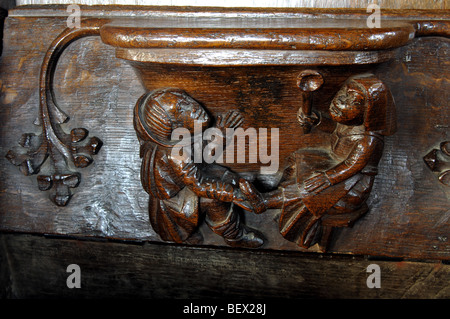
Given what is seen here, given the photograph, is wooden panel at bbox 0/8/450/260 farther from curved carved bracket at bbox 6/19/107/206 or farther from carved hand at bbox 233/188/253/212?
carved hand at bbox 233/188/253/212

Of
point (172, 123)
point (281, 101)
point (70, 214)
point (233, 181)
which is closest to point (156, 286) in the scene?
point (70, 214)

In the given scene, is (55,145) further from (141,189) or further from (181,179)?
(181,179)

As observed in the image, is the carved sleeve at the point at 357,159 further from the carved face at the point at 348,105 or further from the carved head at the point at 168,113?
the carved head at the point at 168,113

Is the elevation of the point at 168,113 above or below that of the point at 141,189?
above

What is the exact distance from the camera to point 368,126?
98 centimetres

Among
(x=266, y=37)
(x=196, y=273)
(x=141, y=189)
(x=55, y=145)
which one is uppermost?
(x=266, y=37)

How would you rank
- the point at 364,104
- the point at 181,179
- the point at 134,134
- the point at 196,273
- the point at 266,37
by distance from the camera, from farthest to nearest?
the point at 196,273, the point at 134,134, the point at 181,179, the point at 364,104, the point at 266,37

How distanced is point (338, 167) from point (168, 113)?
44cm

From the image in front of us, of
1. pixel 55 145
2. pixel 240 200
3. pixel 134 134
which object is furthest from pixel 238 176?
pixel 55 145

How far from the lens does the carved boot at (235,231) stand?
3.67ft

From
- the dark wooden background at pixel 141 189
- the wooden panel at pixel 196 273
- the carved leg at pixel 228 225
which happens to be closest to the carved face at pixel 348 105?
the dark wooden background at pixel 141 189

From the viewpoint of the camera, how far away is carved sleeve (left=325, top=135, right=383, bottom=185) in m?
1.00

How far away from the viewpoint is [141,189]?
1228 millimetres

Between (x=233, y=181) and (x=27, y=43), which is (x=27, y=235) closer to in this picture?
(x=27, y=43)
